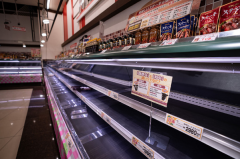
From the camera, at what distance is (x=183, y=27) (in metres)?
0.85

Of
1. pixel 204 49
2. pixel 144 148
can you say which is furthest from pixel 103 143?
pixel 204 49

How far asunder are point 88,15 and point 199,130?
3.93 metres

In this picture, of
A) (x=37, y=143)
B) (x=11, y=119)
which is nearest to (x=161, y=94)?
(x=37, y=143)

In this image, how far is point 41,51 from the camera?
24.0 feet

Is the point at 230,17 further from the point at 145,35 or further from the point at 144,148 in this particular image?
the point at 144,148

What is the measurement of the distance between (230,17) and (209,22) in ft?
0.34

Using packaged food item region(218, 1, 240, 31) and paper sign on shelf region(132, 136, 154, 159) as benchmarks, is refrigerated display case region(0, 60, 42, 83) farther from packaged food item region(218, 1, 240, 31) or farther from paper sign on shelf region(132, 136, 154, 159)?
packaged food item region(218, 1, 240, 31)

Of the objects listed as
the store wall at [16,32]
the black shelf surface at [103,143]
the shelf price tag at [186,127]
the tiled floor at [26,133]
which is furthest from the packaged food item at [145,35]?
the store wall at [16,32]

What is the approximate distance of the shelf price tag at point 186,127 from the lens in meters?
0.46

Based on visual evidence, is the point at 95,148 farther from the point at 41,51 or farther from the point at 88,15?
the point at 41,51

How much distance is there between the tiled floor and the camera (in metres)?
1.61

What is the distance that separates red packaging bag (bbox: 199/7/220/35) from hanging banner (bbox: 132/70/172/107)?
0.49 metres

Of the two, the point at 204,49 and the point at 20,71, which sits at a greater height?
the point at 204,49

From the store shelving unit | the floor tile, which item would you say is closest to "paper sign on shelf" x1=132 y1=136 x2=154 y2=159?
the store shelving unit
